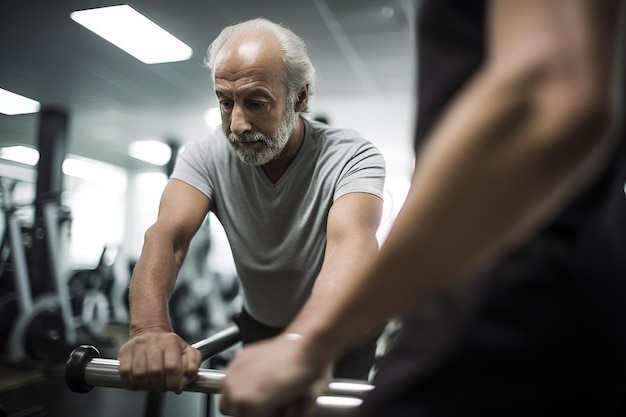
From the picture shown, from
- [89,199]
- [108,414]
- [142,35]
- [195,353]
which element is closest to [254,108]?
[195,353]

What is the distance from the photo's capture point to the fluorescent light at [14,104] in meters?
1.48

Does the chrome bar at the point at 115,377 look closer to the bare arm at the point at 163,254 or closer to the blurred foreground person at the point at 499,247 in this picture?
A: the bare arm at the point at 163,254

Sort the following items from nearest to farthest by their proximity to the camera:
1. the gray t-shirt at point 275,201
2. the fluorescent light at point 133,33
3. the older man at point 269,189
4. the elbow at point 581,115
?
the elbow at point 581,115 → the older man at point 269,189 → the gray t-shirt at point 275,201 → the fluorescent light at point 133,33

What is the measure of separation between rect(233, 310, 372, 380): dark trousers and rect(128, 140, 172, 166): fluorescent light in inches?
112

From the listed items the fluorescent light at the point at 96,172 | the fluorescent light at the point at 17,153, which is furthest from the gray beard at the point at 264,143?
the fluorescent light at the point at 96,172

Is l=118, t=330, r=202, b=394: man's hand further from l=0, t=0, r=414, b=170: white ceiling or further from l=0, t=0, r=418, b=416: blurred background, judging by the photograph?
l=0, t=0, r=414, b=170: white ceiling

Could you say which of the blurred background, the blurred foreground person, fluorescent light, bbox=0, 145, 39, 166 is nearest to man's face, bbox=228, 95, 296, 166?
the blurred background

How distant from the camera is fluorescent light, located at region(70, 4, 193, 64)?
1.47 metres

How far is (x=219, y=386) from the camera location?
659 mm

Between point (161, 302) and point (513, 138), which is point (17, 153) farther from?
point (513, 138)

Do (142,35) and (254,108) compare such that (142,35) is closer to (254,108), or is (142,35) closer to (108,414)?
(254,108)

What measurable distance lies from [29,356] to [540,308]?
4025mm

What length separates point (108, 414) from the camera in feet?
8.67

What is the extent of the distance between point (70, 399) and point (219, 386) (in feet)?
9.48
